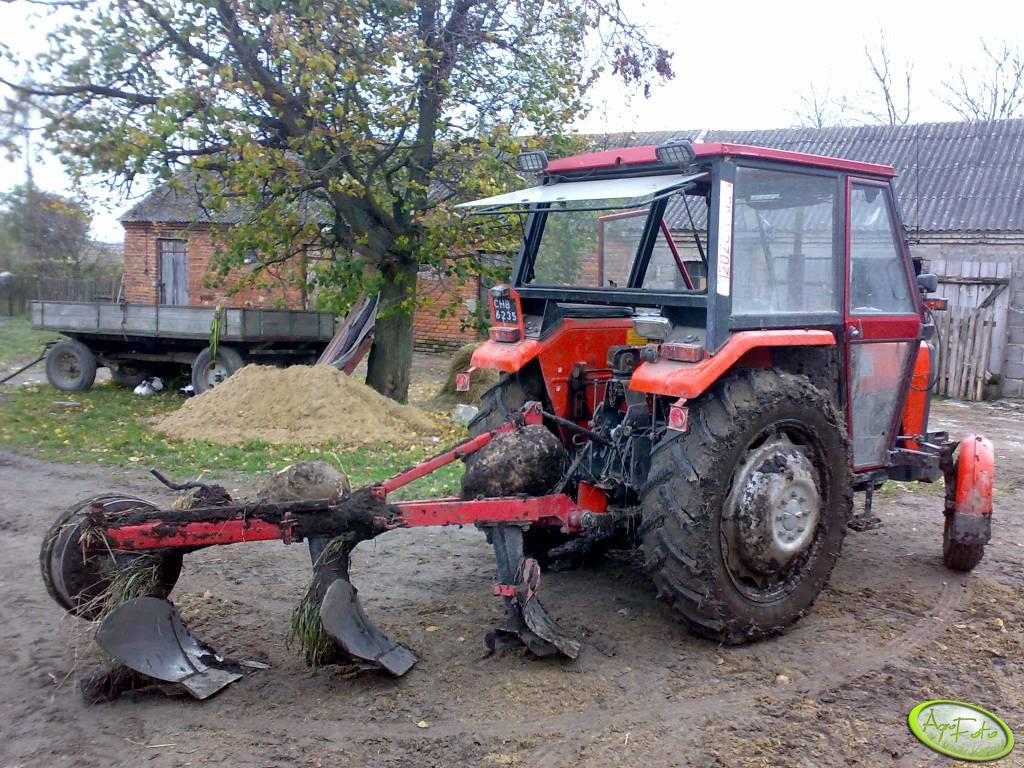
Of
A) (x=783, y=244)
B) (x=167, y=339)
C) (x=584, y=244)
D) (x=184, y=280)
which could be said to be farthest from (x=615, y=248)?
(x=184, y=280)

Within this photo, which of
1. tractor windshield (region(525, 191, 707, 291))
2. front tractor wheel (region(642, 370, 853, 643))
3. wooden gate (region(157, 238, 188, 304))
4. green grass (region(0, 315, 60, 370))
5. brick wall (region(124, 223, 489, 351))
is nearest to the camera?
front tractor wheel (region(642, 370, 853, 643))

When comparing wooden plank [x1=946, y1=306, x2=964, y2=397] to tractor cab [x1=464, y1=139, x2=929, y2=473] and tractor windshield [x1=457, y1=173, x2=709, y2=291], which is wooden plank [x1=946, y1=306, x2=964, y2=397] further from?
tractor windshield [x1=457, y1=173, x2=709, y2=291]

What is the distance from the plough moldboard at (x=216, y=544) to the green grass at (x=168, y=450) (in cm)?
293

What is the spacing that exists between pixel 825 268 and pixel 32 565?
16.4 feet

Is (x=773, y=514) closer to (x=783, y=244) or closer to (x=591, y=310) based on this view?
(x=783, y=244)

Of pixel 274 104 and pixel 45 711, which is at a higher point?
pixel 274 104

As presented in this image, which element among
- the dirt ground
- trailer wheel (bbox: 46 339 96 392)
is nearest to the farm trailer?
trailer wheel (bbox: 46 339 96 392)

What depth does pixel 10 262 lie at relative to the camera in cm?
2941

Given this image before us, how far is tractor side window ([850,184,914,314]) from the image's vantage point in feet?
16.3

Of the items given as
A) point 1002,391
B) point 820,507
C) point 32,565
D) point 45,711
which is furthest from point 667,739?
point 1002,391

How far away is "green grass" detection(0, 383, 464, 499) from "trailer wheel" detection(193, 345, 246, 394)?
0.96 m

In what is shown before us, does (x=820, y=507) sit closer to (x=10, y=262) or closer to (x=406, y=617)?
(x=406, y=617)

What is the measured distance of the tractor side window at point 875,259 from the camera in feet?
16.3

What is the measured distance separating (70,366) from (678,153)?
497 inches
